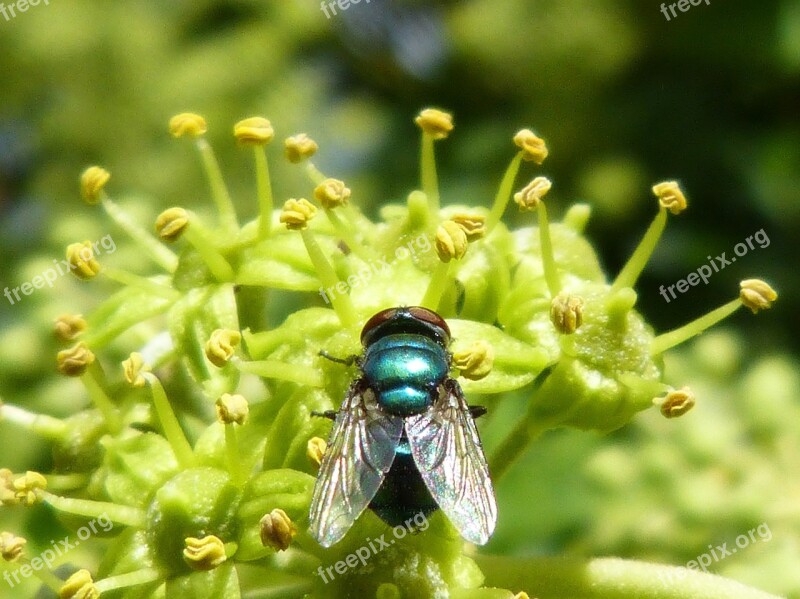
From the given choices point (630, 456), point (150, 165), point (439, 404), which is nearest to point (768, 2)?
point (630, 456)

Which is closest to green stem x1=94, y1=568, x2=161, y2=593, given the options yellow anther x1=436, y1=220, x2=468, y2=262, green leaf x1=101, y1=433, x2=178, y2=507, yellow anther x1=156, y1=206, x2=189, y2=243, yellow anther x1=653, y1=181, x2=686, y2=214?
green leaf x1=101, y1=433, x2=178, y2=507

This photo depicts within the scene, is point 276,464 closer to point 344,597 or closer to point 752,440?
point 344,597

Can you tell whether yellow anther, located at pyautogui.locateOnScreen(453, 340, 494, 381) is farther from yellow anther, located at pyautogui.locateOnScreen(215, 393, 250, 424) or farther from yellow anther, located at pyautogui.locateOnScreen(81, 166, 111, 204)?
yellow anther, located at pyautogui.locateOnScreen(81, 166, 111, 204)

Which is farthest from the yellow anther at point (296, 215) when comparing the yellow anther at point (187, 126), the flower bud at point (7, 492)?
the flower bud at point (7, 492)

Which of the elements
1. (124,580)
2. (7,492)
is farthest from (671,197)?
(7,492)

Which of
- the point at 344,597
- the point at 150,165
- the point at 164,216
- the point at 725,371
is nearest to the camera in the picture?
the point at 344,597

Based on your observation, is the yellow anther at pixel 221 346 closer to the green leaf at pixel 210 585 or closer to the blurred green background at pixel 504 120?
the green leaf at pixel 210 585

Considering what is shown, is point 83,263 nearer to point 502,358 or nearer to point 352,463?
point 352,463
